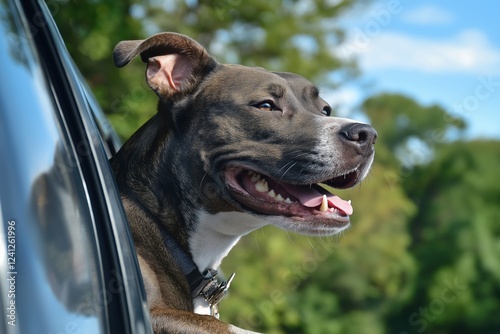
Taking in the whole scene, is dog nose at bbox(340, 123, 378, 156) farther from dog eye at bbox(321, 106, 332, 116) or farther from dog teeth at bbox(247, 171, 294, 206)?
dog eye at bbox(321, 106, 332, 116)

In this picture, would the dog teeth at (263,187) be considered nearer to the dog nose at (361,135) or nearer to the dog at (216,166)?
the dog at (216,166)

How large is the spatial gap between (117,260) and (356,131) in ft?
4.76

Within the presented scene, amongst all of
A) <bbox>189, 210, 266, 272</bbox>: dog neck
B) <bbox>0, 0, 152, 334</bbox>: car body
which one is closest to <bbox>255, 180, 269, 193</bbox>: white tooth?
<bbox>189, 210, 266, 272</bbox>: dog neck

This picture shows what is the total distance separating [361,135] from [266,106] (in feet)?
1.43

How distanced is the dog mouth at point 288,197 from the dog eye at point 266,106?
28cm

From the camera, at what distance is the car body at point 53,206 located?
175 cm

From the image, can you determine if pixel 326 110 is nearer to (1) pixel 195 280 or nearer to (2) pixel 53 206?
(1) pixel 195 280

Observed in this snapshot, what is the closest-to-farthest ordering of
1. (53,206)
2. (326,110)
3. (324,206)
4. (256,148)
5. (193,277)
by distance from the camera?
1. (53,206)
2. (193,277)
3. (324,206)
4. (256,148)
5. (326,110)

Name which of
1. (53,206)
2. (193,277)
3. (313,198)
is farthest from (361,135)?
(53,206)

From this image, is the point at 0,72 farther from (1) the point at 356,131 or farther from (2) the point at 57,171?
(1) the point at 356,131

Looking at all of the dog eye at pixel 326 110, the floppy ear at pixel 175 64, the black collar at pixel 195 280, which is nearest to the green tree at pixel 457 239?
→ the dog eye at pixel 326 110

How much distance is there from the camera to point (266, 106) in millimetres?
3496

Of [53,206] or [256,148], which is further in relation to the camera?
[256,148]

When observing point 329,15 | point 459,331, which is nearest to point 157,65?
point 329,15
